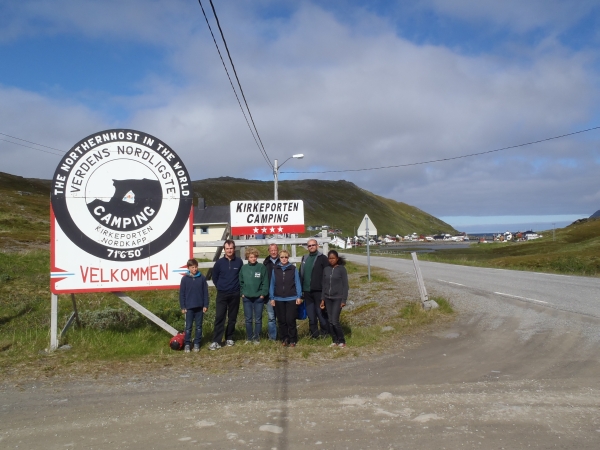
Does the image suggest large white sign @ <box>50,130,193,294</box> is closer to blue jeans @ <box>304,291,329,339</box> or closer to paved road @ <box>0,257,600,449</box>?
blue jeans @ <box>304,291,329,339</box>

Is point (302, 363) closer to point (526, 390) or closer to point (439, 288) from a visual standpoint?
point (526, 390)

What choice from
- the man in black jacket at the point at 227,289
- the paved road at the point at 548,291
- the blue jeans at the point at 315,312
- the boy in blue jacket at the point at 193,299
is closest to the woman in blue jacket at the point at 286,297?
the blue jeans at the point at 315,312

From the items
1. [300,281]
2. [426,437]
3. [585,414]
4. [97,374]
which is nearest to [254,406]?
[426,437]

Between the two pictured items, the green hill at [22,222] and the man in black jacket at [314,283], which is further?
the green hill at [22,222]

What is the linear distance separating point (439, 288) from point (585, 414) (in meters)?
12.9

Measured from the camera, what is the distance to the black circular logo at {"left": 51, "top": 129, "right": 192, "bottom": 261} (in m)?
8.71

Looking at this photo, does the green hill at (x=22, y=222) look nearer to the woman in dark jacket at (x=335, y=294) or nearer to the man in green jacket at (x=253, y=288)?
the man in green jacket at (x=253, y=288)

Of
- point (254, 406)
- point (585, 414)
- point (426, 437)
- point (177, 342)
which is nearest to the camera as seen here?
point (426, 437)

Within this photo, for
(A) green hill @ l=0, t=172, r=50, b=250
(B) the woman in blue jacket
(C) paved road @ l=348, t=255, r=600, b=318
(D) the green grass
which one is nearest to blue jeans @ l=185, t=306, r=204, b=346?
(D) the green grass

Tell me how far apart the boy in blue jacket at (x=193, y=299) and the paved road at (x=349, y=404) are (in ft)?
4.76

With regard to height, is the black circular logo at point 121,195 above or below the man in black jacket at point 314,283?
above

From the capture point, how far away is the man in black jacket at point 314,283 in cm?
880

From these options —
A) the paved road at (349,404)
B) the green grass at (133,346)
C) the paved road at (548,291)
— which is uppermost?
the paved road at (548,291)

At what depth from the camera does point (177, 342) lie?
8.31m
